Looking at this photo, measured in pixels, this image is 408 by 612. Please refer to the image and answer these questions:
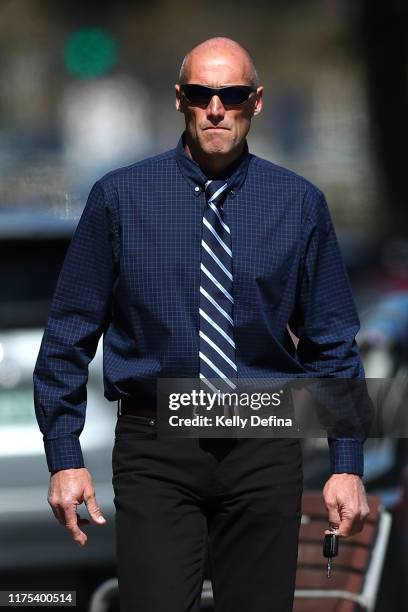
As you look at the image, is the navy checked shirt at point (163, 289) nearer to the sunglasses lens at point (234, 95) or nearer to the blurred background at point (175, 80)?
the sunglasses lens at point (234, 95)

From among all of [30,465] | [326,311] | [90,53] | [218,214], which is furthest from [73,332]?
[90,53]

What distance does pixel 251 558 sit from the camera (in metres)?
3.34

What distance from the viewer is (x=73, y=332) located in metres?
3.42

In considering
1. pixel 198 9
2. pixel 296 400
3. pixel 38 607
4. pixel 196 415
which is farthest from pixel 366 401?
pixel 198 9

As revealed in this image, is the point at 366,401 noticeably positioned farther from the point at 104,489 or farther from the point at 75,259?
the point at 104,489

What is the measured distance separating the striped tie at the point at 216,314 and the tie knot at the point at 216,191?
0.06 metres

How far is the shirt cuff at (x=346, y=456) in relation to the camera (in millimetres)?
3455

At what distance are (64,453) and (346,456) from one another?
2.11 feet

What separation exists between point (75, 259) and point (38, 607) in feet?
5.55

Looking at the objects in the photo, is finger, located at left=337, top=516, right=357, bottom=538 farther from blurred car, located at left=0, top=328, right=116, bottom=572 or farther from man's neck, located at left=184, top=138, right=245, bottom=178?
blurred car, located at left=0, top=328, right=116, bottom=572

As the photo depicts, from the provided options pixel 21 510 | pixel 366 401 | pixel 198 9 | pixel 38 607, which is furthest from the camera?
pixel 198 9

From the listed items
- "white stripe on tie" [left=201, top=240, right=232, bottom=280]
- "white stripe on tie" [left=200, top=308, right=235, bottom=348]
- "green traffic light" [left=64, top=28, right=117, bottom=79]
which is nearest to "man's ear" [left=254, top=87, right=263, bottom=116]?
"white stripe on tie" [left=201, top=240, right=232, bottom=280]

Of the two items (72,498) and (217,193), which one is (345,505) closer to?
(72,498)

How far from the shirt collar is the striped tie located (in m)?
0.11
